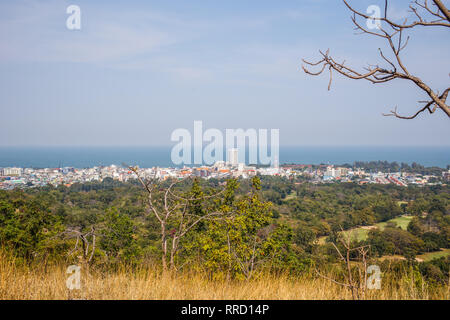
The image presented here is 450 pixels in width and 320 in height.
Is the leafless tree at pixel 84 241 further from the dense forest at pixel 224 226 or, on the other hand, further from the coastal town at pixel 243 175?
the coastal town at pixel 243 175

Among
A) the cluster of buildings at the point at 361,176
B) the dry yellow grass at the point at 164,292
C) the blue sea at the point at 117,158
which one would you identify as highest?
the blue sea at the point at 117,158

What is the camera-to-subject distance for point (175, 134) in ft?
13.6

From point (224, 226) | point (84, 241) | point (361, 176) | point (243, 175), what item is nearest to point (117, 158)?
point (243, 175)

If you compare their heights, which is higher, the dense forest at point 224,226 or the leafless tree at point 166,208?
the leafless tree at point 166,208

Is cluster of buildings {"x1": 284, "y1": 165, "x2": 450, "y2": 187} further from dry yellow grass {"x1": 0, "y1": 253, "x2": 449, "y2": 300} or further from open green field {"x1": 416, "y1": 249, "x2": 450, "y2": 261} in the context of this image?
dry yellow grass {"x1": 0, "y1": 253, "x2": 449, "y2": 300}

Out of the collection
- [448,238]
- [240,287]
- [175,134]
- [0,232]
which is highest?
[175,134]

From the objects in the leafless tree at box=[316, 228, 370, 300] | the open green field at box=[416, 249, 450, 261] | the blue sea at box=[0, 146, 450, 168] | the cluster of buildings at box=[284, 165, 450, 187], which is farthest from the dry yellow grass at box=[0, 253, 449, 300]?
the cluster of buildings at box=[284, 165, 450, 187]

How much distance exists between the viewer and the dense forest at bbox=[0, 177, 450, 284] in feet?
14.3

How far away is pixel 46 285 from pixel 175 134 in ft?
7.60

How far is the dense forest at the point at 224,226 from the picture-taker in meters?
4.37

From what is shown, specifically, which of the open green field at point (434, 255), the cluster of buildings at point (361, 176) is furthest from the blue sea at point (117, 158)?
the open green field at point (434, 255)

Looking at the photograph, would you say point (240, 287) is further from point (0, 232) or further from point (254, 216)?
point (0, 232)

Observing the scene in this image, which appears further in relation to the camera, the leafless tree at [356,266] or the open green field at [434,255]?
the open green field at [434,255]
